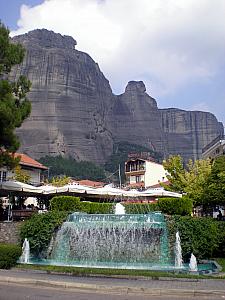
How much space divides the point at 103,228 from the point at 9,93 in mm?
9192

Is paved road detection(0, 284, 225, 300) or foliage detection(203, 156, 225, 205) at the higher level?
foliage detection(203, 156, 225, 205)

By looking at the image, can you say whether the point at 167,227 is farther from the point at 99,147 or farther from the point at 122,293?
the point at 99,147

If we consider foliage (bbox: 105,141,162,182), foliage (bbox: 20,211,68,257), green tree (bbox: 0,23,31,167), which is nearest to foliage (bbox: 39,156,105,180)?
foliage (bbox: 105,141,162,182)

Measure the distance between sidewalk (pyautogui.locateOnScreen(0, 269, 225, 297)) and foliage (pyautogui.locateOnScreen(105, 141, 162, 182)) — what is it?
5212 inches

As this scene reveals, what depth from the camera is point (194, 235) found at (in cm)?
1875

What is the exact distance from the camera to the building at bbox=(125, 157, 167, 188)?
78.1 m

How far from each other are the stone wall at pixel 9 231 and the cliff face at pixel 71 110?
11718 cm

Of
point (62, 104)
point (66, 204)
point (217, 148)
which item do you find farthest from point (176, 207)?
point (62, 104)

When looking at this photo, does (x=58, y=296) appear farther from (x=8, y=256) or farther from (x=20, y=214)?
(x=20, y=214)

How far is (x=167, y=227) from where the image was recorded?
19016mm

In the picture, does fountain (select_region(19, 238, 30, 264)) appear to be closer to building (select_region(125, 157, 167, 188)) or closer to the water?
the water

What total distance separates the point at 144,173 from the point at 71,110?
86578 mm

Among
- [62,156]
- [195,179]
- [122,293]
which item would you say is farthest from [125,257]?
[62,156]

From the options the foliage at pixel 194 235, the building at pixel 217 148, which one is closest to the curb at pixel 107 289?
the foliage at pixel 194 235
